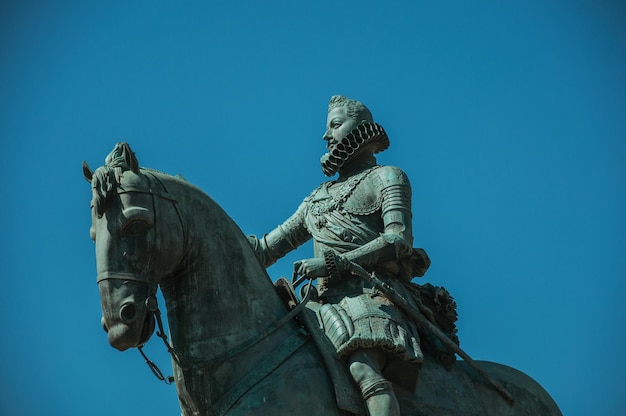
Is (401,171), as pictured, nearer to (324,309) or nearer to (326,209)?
(326,209)

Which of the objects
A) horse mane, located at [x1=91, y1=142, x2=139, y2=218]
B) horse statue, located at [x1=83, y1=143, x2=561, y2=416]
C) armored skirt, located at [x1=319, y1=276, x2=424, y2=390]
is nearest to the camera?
horse statue, located at [x1=83, y1=143, x2=561, y2=416]

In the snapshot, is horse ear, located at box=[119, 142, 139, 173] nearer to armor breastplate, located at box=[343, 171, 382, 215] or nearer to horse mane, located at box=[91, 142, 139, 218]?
horse mane, located at box=[91, 142, 139, 218]

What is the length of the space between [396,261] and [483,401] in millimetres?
1812

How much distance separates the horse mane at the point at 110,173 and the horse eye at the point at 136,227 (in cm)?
31

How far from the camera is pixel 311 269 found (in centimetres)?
1158

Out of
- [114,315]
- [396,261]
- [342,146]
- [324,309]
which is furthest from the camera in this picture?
[342,146]

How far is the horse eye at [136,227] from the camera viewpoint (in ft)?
32.8

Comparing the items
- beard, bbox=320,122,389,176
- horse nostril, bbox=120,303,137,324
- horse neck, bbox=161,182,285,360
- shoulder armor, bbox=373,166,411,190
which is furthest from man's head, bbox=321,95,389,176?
horse nostril, bbox=120,303,137,324

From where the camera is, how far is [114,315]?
9867 mm

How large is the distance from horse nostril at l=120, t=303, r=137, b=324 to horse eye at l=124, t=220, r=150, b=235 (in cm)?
67

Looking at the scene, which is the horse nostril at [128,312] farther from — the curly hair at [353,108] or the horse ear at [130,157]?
the curly hair at [353,108]

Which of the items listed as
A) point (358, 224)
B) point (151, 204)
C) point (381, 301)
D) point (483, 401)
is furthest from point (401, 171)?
point (151, 204)

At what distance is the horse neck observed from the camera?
1031cm

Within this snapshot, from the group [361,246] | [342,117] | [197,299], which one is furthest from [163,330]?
[342,117]
